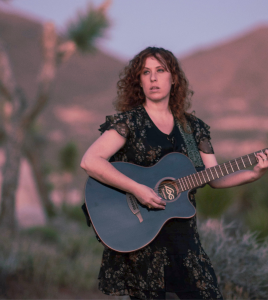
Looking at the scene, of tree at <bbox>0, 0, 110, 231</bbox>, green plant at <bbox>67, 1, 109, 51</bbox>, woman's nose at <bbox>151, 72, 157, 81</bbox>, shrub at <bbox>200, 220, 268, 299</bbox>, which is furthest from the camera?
green plant at <bbox>67, 1, 109, 51</bbox>

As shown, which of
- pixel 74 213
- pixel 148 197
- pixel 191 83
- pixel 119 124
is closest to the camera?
pixel 148 197

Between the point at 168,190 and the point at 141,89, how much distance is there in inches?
31.6

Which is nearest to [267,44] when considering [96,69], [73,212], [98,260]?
[96,69]

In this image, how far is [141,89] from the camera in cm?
248

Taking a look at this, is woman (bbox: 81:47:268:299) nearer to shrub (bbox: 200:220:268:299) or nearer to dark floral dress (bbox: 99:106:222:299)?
dark floral dress (bbox: 99:106:222:299)

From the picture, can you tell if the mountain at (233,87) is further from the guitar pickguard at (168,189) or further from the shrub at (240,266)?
the guitar pickguard at (168,189)

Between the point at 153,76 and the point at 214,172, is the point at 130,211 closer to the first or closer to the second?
the point at 214,172

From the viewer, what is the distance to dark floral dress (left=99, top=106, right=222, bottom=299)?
196 centimetres

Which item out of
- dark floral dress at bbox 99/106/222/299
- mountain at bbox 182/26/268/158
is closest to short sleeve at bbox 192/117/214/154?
dark floral dress at bbox 99/106/222/299

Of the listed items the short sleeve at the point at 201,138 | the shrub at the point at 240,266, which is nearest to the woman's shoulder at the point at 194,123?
the short sleeve at the point at 201,138

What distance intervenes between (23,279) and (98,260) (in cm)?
142

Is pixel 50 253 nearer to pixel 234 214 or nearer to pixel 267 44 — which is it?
pixel 234 214

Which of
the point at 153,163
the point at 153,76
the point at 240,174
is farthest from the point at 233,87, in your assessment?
the point at 153,163

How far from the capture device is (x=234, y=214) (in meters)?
7.23
